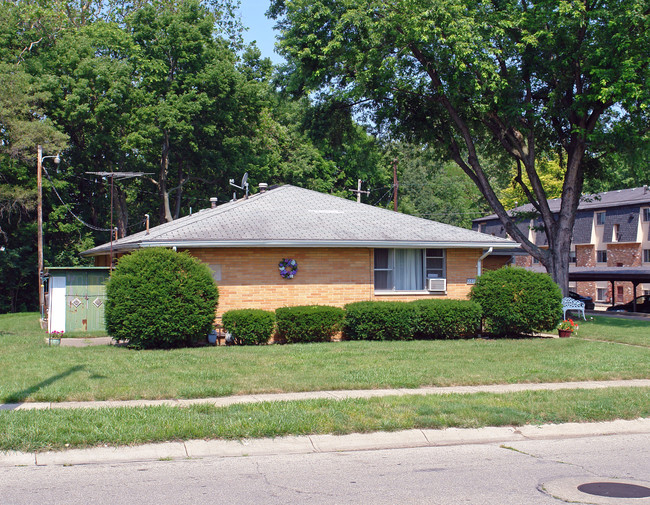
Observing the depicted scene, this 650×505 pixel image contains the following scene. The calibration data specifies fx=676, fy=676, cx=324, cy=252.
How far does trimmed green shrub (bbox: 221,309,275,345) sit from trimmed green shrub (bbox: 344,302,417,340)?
7.82ft

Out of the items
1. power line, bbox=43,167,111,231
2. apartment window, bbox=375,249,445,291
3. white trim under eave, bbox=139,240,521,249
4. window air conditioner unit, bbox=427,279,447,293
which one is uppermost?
power line, bbox=43,167,111,231

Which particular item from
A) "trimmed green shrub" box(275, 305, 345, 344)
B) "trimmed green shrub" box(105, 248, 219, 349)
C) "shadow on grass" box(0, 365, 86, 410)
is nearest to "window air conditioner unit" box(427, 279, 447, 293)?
"trimmed green shrub" box(275, 305, 345, 344)

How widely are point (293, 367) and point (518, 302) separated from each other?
8745 mm

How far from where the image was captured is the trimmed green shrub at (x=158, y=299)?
16531 mm

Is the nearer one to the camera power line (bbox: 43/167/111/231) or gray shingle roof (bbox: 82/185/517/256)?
gray shingle roof (bbox: 82/185/517/256)

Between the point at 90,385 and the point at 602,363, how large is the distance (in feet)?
33.6

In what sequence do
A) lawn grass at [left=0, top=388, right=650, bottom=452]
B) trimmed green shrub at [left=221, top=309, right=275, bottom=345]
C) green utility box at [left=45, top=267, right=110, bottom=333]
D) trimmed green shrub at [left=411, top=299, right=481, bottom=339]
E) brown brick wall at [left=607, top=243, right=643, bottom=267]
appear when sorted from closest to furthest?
lawn grass at [left=0, top=388, right=650, bottom=452]
trimmed green shrub at [left=221, top=309, right=275, bottom=345]
trimmed green shrub at [left=411, top=299, right=481, bottom=339]
green utility box at [left=45, top=267, right=110, bottom=333]
brown brick wall at [left=607, top=243, right=643, bottom=267]

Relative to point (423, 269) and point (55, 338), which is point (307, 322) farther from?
point (55, 338)

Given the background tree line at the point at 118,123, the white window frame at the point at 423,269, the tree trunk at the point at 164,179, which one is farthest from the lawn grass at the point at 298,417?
the tree trunk at the point at 164,179

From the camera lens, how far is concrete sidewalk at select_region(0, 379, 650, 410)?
973cm

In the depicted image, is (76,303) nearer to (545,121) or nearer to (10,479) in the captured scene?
(10,479)

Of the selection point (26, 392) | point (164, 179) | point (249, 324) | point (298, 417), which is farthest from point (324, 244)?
point (164, 179)

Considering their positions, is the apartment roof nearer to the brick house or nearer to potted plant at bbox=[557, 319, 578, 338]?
the brick house

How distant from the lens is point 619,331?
879 inches
